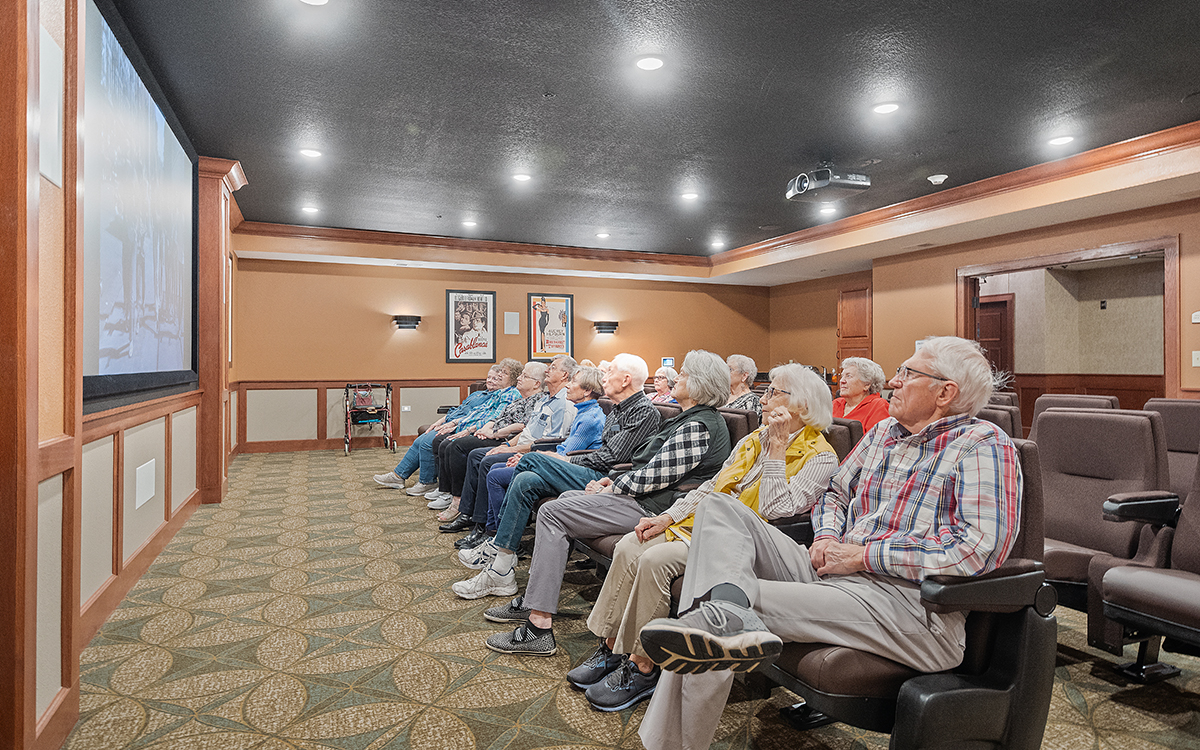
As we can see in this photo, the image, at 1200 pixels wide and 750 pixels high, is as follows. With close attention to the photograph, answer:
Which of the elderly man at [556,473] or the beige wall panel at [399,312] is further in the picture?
the beige wall panel at [399,312]

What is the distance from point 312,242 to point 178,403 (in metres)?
4.55

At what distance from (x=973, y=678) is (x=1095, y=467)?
5.44ft

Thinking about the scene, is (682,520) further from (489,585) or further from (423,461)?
(423,461)

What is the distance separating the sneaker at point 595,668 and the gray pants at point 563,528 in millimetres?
292

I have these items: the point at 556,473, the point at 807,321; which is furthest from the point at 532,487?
the point at 807,321

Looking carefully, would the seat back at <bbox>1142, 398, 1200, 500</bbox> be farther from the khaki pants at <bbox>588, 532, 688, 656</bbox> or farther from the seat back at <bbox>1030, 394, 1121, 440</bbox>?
the khaki pants at <bbox>588, 532, 688, 656</bbox>

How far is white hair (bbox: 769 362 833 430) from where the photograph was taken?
230 cm

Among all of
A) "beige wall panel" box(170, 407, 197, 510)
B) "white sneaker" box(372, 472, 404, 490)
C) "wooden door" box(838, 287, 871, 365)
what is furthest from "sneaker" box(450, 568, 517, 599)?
"wooden door" box(838, 287, 871, 365)

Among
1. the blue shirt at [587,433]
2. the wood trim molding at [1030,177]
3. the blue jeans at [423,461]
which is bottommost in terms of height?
the blue jeans at [423,461]

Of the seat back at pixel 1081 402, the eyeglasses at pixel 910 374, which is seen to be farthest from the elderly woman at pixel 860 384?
the eyeglasses at pixel 910 374

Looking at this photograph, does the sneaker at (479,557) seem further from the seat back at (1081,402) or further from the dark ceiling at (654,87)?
the seat back at (1081,402)

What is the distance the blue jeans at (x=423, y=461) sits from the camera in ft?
19.1

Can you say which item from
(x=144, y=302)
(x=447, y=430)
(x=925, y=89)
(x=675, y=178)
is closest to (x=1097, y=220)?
(x=925, y=89)

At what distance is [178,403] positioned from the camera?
4309mm
